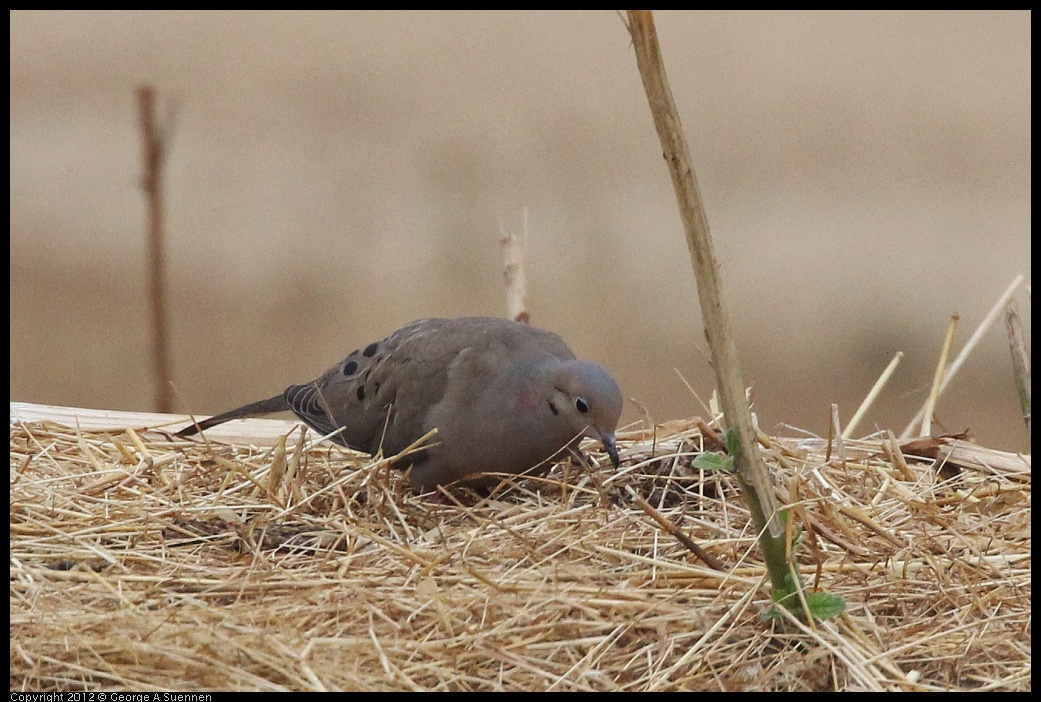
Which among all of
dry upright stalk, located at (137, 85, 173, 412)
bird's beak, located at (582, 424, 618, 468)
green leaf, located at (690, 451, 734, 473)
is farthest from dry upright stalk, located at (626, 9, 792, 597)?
dry upright stalk, located at (137, 85, 173, 412)

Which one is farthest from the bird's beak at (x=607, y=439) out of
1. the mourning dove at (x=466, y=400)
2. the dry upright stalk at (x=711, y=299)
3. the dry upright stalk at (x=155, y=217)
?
the dry upright stalk at (x=155, y=217)

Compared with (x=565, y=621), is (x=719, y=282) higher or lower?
higher

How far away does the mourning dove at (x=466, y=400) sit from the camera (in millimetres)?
2389

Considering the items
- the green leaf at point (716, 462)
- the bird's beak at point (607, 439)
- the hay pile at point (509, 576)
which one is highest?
the green leaf at point (716, 462)

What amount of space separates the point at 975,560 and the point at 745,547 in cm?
39

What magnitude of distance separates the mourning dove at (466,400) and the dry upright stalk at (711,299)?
25.0 inches

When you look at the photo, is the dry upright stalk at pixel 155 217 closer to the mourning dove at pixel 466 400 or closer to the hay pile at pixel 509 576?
the mourning dove at pixel 466 400

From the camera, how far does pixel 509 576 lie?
1870mm

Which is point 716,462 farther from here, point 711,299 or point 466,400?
point 466,400

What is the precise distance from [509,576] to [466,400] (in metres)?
0.69

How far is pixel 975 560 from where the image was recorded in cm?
195

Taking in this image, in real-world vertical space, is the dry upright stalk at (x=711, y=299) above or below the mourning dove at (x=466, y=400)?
above

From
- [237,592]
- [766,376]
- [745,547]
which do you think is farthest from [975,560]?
[766,376]
